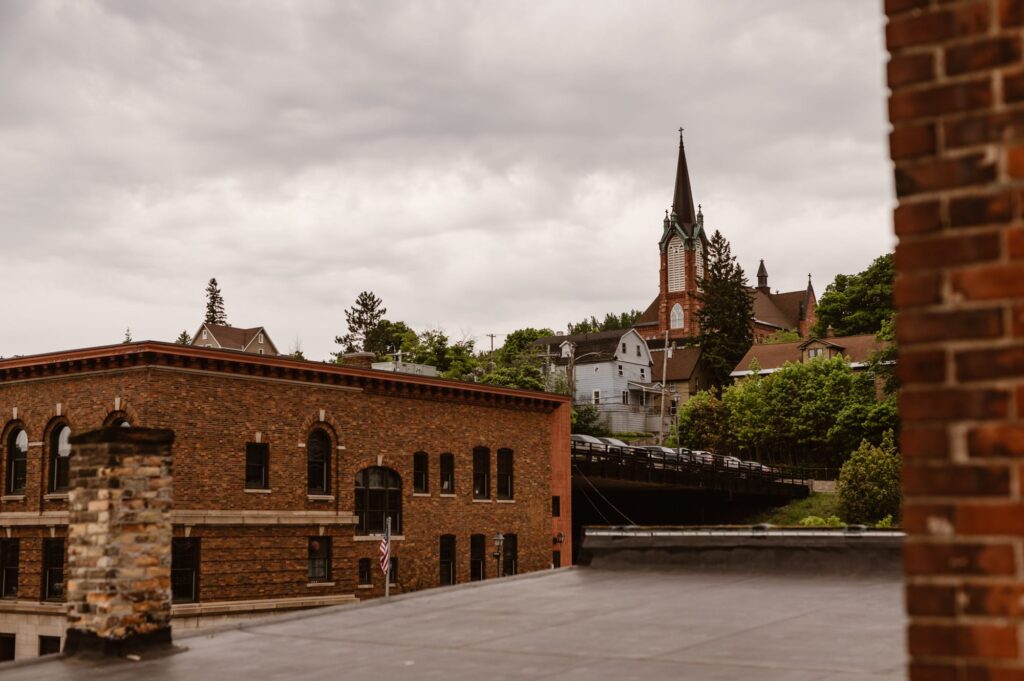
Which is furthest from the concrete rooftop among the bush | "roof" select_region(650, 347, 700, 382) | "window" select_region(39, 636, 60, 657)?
"roof" select_region(650, 347, 700, 382)

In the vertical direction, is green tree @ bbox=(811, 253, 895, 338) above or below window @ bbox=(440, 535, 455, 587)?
above

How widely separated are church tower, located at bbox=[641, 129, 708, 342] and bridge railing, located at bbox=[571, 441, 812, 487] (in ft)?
240

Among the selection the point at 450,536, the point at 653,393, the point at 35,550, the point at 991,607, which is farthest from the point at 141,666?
the point at 653,393

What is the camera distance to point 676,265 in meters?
151

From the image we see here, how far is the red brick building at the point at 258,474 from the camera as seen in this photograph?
116 feet

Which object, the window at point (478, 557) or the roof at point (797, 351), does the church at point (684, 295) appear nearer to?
the roof at point (797, 351)

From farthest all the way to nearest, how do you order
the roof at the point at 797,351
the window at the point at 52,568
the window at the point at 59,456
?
the roof at the point at 797,351
the window at the point at 59,456
the window at the point at 52,568

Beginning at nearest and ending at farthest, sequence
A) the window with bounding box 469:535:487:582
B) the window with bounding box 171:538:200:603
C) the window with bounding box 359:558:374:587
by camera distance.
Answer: the window with bounding box 171:538:200:603 < the window with bounding box 359:558:374:587 < the window with bounding box 469:535:487:582

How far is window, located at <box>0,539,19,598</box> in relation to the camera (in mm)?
37719

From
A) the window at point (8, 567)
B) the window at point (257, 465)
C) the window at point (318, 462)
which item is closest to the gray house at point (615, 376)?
the window at point (318, 462)

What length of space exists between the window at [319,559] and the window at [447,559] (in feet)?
18.6

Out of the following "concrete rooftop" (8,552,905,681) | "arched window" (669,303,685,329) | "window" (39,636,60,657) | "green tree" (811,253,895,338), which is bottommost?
"window" (39,636,60,657)


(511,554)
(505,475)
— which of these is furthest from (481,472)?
(511,554)

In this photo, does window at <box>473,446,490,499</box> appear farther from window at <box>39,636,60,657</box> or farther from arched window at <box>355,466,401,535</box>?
window at <box>39,636,60,657</box>
